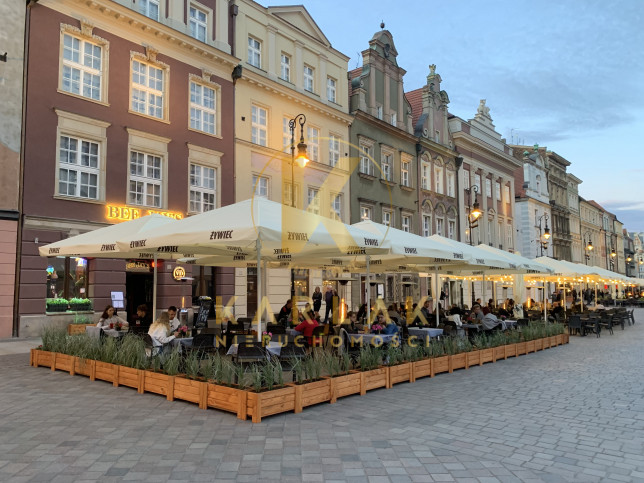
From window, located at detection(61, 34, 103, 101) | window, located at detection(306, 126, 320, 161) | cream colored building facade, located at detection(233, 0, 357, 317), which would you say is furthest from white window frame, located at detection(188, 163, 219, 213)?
window, located at detection(306, 126, 320, 161)

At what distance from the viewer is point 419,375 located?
10445 mm

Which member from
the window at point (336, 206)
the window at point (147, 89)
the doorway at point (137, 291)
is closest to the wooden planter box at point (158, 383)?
the doorway at point (137, 291)

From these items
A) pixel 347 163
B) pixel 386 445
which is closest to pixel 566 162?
pixel 347 163

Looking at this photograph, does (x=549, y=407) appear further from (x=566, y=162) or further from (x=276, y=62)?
(x=566, y=162)

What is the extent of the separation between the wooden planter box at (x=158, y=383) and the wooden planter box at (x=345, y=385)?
2.62m

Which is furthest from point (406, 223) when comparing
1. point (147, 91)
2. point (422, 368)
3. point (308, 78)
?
point (422, 368)

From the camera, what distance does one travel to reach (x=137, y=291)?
2125cm

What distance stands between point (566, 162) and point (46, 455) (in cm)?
7353

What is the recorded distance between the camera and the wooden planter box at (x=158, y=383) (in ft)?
27.2

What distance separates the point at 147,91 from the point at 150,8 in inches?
141

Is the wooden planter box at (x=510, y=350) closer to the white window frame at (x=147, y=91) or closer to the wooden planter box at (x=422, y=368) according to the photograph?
the wooden planter box at (x=422, y=368)

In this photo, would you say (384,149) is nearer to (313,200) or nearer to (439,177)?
(313,200)

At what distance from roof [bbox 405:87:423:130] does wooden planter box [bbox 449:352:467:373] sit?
2885 cm

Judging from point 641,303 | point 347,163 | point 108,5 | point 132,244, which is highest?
point 108,5
